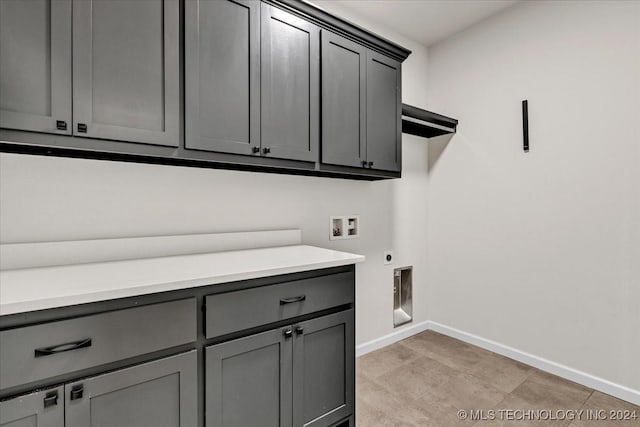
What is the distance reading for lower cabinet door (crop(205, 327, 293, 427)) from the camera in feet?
4.07

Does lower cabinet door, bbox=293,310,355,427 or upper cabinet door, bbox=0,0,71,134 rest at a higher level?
upper cabinet door, bbox=0,0,71,134

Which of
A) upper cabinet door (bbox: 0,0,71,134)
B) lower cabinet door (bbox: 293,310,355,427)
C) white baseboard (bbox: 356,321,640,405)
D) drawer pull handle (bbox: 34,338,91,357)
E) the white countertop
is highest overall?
upper cabinet door (bbox: 0,0,71,134)

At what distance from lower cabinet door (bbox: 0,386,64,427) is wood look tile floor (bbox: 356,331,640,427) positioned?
141 cm

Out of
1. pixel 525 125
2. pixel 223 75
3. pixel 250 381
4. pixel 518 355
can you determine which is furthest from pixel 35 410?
pixel 525 125

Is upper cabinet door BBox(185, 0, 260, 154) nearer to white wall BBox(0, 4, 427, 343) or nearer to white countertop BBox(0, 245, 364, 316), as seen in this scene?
white wall BBox(0, 4, 427, 343)

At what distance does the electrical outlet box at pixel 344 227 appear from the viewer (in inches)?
93.0

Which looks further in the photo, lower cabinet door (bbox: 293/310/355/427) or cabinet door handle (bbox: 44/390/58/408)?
lower cabinet door (bbox: 293/310/355/427)

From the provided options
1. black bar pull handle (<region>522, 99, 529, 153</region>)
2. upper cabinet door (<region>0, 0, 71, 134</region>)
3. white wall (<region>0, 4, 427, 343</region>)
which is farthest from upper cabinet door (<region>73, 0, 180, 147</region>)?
black bar pull handle (<region>522, 99, 529, 153</region>)

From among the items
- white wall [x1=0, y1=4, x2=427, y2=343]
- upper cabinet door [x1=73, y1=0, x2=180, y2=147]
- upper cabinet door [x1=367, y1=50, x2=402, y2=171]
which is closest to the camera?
upper cabinet door [x1=73, y1=0, x2=180, y2=147]

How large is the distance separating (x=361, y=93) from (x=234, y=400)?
1.79 meters

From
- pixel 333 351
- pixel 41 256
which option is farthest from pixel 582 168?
pixel 41 256

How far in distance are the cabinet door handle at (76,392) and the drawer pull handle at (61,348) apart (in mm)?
124

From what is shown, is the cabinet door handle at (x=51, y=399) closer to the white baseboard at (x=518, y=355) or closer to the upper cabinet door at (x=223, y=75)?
the upper cabinet door at (x=223, y=75)

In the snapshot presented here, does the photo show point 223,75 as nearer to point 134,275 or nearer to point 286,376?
point 134,275
